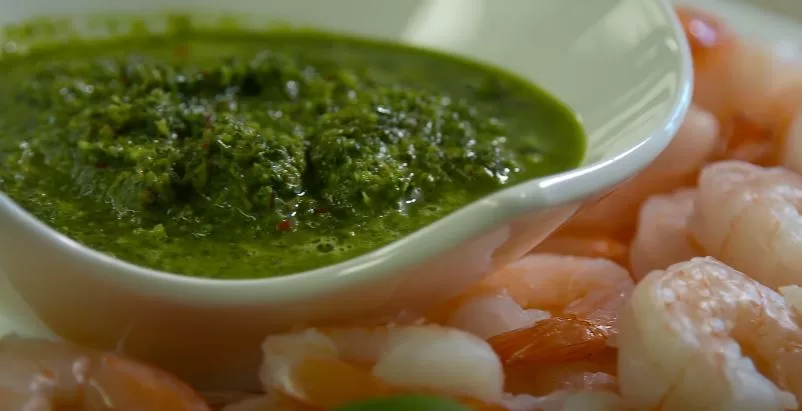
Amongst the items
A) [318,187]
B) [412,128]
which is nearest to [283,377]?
[318,187]

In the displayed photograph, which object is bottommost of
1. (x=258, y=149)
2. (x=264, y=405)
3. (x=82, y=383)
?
(x=264, y=405)

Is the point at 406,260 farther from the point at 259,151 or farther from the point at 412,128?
the point at 412,128

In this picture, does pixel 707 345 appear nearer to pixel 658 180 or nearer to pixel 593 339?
pixel 593 339

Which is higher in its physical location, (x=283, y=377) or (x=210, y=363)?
(x=283, y=377)

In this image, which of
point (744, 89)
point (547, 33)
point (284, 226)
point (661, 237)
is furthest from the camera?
point (547, 33)

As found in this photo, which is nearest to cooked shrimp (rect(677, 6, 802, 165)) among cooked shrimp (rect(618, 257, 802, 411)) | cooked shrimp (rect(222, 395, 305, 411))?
cooked shrimp (rect(618, 257, 802, 411))

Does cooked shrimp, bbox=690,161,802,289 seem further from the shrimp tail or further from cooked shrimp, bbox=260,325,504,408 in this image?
cooked shrimp, bbox=260,325,504,408

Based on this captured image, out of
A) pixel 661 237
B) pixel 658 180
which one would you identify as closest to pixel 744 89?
pixel 658 180
